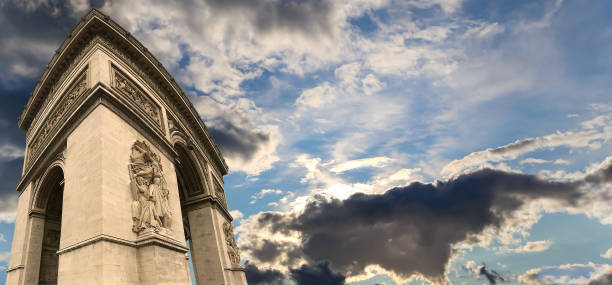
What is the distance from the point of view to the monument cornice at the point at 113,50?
13.0 m

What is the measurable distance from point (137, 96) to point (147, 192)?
5.48m

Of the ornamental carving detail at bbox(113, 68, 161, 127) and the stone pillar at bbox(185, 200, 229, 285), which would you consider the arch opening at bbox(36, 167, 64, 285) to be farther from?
the stone pillar at bbox(185, 200, 229, 285)

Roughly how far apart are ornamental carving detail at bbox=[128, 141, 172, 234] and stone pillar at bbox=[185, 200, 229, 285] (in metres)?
5.75

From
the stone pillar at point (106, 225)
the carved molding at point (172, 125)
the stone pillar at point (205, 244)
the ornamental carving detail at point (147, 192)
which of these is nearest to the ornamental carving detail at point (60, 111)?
the stone pillar at point (106, 225)

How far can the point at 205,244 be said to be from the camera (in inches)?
632

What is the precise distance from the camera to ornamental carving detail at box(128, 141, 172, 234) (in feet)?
31.2

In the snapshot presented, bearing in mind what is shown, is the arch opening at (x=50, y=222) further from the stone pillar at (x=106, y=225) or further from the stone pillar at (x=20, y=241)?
the stone pillar at (x=106, y=225)

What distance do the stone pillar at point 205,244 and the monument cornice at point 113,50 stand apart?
5449mm

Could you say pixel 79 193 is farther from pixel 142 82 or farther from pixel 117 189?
pixel 142 82

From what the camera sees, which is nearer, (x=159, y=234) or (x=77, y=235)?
(x=77, y=235)

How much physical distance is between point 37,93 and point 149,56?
253 inches

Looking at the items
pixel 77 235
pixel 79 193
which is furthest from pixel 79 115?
pixel 77 235

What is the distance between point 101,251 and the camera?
8000mm

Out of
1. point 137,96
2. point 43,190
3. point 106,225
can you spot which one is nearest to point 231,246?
point 43,190
